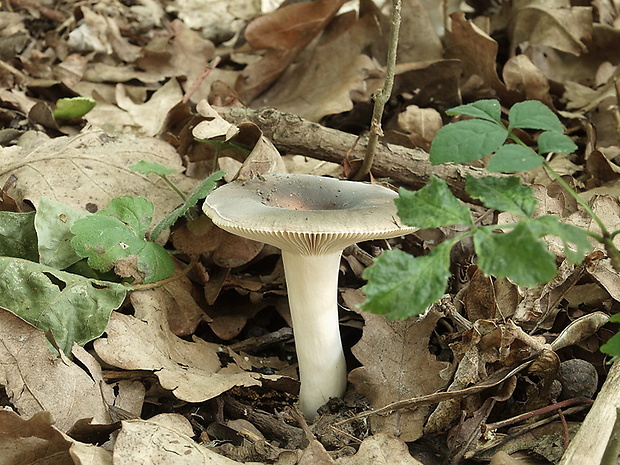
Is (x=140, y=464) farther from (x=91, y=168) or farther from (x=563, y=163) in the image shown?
(x=563, y=163)

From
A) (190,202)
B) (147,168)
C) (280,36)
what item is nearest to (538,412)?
(190,202)

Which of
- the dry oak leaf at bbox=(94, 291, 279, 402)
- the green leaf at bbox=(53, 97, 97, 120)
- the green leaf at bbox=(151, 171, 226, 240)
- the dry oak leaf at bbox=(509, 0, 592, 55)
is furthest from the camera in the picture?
the dry oak leaf at bbox=(509, 0, 592, 55)

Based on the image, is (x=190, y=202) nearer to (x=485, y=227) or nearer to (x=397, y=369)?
(x=397, y=369)

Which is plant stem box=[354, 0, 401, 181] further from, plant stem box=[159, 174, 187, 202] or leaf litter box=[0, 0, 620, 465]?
plant stem box=[159, 174, 187, 202]

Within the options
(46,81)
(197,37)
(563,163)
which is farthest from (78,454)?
(197,37)

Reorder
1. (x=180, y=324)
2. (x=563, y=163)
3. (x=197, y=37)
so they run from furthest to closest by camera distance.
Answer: (x=197, y=37), (x=563, y=163), (x=180, y=324)

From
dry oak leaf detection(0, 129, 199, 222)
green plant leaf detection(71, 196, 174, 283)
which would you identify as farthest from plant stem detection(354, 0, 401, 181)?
green plant leaf detection(71, 196, 174, 283)

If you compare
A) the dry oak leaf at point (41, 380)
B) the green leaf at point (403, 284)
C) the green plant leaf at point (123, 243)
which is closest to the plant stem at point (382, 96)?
the green plant leaf at point (123, 243)
